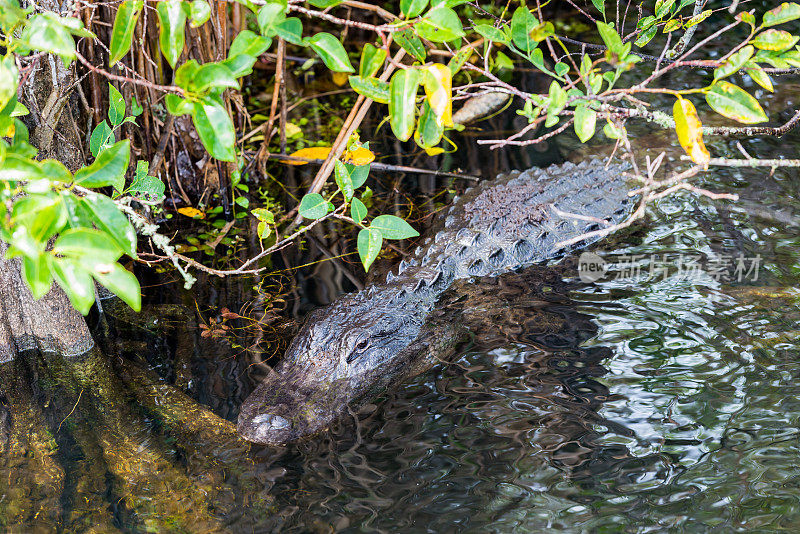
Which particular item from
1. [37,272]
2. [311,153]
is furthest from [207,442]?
[311,153]

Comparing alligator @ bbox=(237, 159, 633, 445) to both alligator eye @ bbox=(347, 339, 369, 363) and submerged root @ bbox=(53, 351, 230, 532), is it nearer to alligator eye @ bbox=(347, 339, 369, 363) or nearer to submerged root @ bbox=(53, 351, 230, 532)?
alligator eye @ bbox=(347, 339, 369, 363)

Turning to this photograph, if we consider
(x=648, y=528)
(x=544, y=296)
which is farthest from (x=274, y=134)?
(x=648, y=528)

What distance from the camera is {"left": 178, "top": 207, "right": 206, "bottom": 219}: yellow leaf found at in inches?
172

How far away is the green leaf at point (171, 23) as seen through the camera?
1513 mm

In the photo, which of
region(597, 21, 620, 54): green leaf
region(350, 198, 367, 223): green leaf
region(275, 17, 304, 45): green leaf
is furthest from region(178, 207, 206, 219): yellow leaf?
region(597, 21, 620, 54): green leaf

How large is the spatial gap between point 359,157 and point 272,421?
1135mm

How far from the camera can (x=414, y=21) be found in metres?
1.78

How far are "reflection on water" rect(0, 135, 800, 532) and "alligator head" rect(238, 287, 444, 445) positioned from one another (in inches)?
4.0

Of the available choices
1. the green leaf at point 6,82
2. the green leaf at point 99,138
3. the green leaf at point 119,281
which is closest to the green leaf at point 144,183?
the green leaf at point 99,138

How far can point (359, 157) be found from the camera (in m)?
2.60

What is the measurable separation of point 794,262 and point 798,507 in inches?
67.7

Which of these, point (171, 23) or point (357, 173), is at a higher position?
point (171, 23)

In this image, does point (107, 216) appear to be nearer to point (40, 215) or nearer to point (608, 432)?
point (40, 215)

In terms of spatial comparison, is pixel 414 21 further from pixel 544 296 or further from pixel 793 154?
pixel 793 154
